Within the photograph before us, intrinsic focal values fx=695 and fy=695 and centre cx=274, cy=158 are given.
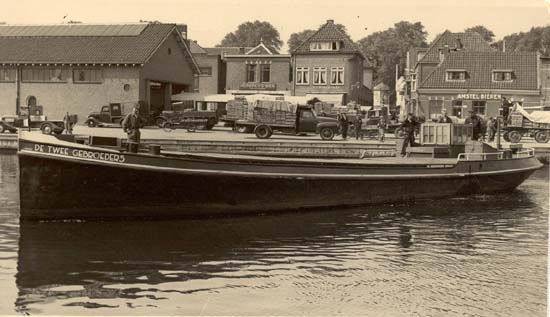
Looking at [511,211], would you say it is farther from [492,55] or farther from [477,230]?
[492,55]

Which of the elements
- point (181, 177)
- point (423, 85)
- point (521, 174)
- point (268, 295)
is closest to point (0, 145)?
point (181, 177)

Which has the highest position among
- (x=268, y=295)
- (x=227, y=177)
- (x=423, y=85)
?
(x=423, y=85)

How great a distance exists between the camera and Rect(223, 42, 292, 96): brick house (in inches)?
2329

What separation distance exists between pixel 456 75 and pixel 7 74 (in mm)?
31858

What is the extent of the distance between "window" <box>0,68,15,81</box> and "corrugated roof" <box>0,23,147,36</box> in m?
2.27

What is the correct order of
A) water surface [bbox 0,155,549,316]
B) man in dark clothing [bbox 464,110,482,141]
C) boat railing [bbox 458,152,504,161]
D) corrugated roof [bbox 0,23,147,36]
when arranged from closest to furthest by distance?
water surface [bbox 0,155,549,316]
boat railing [bbox 458,152,504,161]
man in dark clothing [bbox 464,110,482,141]
corrugated roof [bbox 0,23,147,36]

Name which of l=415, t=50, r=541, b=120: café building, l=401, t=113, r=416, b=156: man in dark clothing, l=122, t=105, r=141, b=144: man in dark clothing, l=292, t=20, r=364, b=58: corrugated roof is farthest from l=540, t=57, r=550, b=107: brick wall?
l=122, t=105, r=141, b=144: man in dark clothing

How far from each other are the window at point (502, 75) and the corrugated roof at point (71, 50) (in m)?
24.8

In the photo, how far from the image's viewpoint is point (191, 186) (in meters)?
15.3

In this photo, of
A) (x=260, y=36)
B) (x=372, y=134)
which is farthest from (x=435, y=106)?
(x=260, y=36)

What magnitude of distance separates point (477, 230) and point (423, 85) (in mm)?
39684

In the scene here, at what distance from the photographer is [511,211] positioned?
59.5 ft

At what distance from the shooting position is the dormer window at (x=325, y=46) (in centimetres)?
5606

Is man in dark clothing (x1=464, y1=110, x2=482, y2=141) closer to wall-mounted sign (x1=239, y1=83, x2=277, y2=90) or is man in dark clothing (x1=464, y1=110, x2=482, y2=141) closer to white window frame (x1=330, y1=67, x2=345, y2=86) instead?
white window frame (x1=330, y1=67, x2=345, y2=86)
